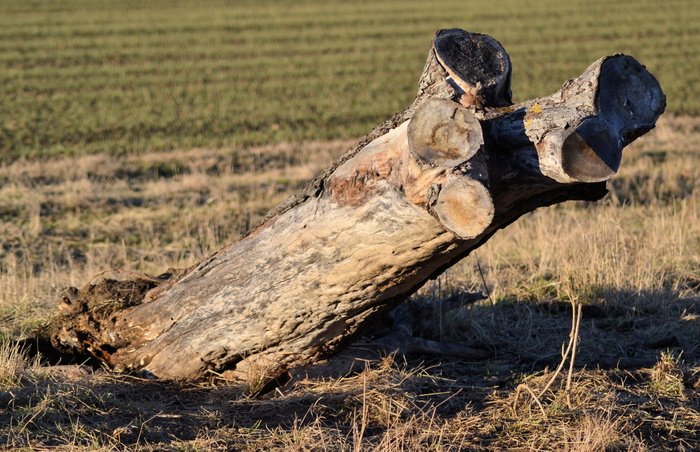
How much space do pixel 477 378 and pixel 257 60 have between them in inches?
840

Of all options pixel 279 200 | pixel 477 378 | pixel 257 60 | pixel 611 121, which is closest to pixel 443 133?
pixel 611 121

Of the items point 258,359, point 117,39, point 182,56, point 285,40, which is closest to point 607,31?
point 285,40

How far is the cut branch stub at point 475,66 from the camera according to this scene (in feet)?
9.93

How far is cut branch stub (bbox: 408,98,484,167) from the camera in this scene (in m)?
2.72

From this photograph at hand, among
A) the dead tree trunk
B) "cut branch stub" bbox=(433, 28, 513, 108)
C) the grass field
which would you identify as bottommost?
the grass field

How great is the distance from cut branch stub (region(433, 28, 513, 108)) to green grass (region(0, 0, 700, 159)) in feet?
38.3

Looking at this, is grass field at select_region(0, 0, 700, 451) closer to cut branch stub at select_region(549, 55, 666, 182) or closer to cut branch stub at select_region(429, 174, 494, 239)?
cut branch stub at select_region(429, 174, 494, 239)

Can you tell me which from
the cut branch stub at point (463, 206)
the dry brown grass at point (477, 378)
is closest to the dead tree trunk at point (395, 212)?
the cut branch stub at point (463, 206)

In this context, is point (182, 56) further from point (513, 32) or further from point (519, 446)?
point (519, 446)

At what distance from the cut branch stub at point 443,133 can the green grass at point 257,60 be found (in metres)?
12.0

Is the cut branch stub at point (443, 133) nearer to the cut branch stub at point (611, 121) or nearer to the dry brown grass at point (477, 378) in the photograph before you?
the cut branch stub at point (611, 121)

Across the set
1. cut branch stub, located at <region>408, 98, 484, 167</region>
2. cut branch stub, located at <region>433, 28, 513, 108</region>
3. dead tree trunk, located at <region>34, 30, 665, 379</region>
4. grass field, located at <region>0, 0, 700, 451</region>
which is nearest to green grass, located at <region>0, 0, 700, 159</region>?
grass field, located at <region>0, 0, 700, 451</region>

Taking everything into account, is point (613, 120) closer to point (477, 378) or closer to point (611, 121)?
point (611, 121)

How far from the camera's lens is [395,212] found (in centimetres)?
298
